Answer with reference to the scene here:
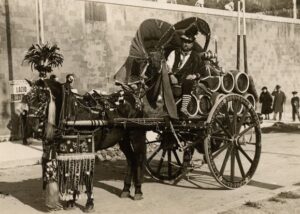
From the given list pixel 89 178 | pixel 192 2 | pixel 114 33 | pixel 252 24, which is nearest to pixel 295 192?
pixel 89 178

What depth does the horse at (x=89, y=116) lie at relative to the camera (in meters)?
6.98

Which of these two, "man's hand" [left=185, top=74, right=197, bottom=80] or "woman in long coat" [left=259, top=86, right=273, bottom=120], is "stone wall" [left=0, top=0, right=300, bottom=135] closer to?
"woman in long coat" [left=259, top=86, right=273, bottom=120]

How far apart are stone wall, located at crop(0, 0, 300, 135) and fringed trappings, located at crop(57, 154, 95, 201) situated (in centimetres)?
1181

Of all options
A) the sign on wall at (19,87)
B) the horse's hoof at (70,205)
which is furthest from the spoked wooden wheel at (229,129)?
the sign on wall at (19,87)

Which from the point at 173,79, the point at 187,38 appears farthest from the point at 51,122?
the point at 187,38

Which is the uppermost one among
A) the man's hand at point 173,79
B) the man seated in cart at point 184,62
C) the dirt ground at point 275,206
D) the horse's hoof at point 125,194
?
the man seated in cart at point 184,62

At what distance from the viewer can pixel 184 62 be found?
9.12 metres

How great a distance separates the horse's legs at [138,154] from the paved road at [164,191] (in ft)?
0.82

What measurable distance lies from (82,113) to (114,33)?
1509cm

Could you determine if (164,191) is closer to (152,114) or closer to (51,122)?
(152,114)

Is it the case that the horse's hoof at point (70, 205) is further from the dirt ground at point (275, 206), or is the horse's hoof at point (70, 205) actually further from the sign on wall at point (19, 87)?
the sign on wall at point (19, 87)

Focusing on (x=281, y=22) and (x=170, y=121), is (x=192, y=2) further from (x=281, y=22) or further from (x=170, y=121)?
(x=170, y=121)

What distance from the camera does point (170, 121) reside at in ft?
27.7

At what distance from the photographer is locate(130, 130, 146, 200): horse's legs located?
26.7 feet
